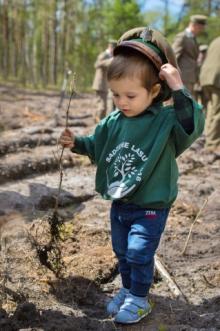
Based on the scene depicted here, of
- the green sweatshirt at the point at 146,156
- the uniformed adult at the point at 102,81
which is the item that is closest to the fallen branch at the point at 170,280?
the green sweatshirt at the point at 146,156

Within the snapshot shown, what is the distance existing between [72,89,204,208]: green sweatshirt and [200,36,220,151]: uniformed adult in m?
5.55

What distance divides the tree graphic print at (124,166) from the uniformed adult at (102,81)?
319 inches

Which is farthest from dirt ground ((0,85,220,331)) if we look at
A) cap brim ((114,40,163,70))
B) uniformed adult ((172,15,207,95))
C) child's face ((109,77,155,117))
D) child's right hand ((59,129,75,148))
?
uniformed adult ((172,15,207,95))

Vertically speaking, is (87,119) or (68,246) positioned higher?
(68,246)

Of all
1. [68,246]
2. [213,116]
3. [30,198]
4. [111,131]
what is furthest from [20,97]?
[111,131]

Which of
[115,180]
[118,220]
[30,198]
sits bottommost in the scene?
[30,198]

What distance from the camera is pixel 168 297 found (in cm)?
323

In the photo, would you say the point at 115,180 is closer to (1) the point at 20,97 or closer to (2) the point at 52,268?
(2) the point at 52,268

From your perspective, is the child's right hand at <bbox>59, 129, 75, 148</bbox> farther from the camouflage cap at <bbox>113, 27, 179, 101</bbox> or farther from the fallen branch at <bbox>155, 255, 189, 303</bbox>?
the fallen branch at <bbox>155, 255, 189, 303</bbox>

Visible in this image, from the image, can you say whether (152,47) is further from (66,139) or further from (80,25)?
(80,25)

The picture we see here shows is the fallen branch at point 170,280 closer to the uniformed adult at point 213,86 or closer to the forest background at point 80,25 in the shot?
the uniformed adult at point 213,86

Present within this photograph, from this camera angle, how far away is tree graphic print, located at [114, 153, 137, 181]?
2.62 metres

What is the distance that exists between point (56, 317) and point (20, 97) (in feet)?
50.5

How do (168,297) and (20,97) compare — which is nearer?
(168,297)
